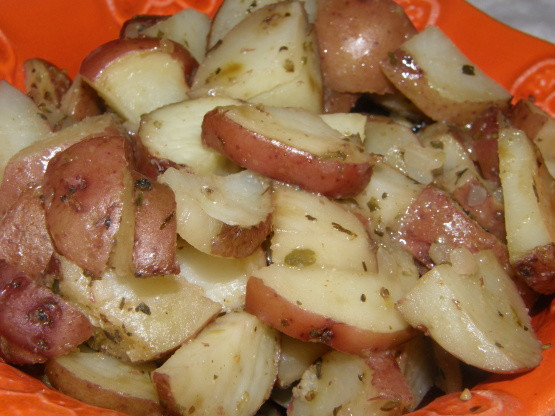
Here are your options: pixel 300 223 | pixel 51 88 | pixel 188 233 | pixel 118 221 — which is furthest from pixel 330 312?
pixel 51 88

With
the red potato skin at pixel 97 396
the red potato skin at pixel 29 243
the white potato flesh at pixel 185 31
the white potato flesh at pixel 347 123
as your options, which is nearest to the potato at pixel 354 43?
the white potato flesh at pixel 347 123

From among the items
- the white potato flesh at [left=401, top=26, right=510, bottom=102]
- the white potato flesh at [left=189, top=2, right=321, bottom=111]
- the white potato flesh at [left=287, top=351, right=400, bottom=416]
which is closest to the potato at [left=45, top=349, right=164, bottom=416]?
the white potato flesh at [left=287, top=351, right=400, bottom=416]

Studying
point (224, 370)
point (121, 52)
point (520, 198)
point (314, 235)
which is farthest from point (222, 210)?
point (520, 198)

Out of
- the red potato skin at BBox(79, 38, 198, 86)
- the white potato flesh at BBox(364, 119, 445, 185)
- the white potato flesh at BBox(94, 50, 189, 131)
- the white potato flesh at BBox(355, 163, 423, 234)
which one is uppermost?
the red potato skin at BBox(79, 38, 198, 86)

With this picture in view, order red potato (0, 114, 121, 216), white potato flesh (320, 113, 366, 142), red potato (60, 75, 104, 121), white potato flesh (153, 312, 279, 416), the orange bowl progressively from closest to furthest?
white potato flesh (153, 312, 279, 416) → red potato (0, 114, 121, 216) → white potato flesh (320, 113, 366, 142) → red potato (60, 75, 104, 121) → the orange bowl

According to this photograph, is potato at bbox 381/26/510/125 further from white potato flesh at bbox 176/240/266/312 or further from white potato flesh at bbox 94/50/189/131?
white potato flesh at bbox 176/240/266/312

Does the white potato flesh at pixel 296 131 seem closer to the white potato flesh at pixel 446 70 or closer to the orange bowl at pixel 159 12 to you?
the white potato flesh at pixel 446 70
